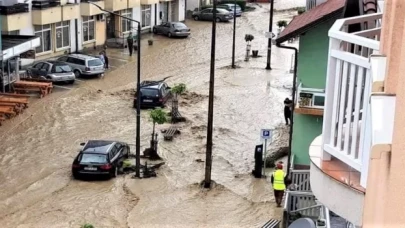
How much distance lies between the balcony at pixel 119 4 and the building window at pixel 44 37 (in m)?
6.44

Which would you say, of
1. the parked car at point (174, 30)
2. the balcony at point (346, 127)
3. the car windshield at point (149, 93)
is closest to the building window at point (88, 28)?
the parked car at point (174, 30)

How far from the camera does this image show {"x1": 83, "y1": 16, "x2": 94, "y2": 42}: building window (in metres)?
42.8

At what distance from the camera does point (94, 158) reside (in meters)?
21.0

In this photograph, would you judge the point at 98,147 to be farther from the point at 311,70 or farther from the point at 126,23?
the point at 126,23

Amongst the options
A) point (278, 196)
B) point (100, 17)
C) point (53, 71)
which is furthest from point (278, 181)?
point (100, 17)

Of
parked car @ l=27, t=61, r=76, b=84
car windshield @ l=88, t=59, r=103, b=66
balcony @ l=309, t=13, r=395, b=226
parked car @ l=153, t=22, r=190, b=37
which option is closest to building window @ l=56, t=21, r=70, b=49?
car windshield @ l=88, t=59, r=103, b=66

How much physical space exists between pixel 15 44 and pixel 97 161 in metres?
12.3

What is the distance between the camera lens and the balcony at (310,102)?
19.4m

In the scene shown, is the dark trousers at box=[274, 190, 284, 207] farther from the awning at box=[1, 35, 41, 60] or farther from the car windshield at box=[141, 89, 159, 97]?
the awning at box=[1, 35, 41, 60]

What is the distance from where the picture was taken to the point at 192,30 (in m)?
52.4

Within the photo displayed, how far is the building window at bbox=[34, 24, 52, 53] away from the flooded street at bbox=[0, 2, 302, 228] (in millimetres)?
3713

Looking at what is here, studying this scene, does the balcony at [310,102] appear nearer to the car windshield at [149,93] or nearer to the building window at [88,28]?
the car windshield at [149,93]

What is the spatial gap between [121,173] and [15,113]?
845 cm

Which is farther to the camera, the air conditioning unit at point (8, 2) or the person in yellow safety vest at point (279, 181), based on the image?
the air conditioning unit at point (8, 2)
